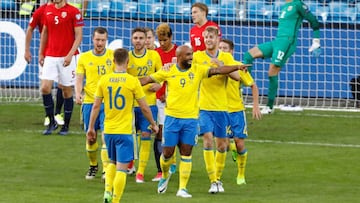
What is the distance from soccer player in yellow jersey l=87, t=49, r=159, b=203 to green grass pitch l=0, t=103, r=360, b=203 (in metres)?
0.49

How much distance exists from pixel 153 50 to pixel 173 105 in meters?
1.52

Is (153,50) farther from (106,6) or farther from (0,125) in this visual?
(106,6)

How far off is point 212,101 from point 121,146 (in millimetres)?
1750

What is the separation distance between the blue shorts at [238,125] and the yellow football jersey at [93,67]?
62.2 inches

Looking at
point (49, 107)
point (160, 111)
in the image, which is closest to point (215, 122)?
point (160, 111)

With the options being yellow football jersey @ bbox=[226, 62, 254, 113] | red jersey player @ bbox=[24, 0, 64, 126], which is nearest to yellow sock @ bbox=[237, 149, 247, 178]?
yellow football jersey @ bbox=[226, 62, 254, 113]

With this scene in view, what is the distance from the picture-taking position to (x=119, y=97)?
A: 10875 mm

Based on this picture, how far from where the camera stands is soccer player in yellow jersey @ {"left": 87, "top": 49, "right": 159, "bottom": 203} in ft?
35.5

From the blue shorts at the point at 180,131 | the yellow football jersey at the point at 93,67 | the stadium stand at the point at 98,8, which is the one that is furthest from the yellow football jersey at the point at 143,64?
the stadium stand at the point at 98,8

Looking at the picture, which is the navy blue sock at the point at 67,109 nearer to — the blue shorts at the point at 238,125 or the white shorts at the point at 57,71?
the white shorts at the point at 57,71

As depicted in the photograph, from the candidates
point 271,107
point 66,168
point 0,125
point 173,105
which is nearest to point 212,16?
point 271,107

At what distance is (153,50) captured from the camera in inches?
514

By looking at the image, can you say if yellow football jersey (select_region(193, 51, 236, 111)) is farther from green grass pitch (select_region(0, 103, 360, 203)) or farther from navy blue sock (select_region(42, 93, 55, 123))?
navy blue sock (select_region(42, 93, 55, 123))

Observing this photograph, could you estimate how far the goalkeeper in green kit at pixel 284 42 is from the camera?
19.5m
